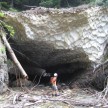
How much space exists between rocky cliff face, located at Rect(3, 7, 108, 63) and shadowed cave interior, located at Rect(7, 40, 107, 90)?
0.29 m

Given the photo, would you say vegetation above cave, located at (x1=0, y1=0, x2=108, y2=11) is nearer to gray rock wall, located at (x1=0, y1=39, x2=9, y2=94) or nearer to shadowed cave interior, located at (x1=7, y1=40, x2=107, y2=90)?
shadowed cave interior, located at (x1=7, y1=40, x2=107, y2=90)

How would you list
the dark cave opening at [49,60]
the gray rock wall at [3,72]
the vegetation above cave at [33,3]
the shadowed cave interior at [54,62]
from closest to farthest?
Result: the gray rock wall at [3,72], the shadowed cave interior at [54,62], the dark cave opening at [49,60], the vegetation above cave at [33,3]

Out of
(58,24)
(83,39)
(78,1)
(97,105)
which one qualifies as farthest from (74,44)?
(78,1)

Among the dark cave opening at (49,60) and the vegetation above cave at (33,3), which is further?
the vegetation above cave at (33,3)

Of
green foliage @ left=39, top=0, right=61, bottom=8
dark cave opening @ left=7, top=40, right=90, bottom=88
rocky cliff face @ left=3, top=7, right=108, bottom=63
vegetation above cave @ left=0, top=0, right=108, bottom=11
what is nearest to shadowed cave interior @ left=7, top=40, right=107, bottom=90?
dark cave opening @ left=7, top=40, right=90, bottom=88

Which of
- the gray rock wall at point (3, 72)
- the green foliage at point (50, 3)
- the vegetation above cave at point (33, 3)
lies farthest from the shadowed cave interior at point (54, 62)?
the green foliage at point (50, 3)

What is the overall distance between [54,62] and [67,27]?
87.6 inches

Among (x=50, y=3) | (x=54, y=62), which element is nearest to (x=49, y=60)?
(x=54, y=62)

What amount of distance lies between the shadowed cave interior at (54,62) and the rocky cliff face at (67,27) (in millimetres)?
288

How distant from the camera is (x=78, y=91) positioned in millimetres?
7355

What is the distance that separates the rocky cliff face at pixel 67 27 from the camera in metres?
7.31

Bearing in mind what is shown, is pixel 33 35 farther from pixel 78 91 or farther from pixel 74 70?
pixel 74 70

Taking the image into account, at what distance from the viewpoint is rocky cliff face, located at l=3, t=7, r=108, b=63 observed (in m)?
7.31

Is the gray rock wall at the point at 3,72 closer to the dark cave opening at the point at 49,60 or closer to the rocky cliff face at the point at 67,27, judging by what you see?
the dark cave opening at the point at 49,60
